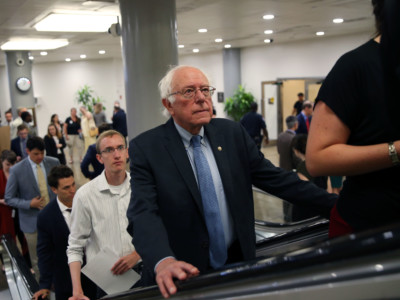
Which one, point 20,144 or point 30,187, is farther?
point 20,144

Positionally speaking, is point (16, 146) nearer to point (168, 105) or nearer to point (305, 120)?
point (305, 120)

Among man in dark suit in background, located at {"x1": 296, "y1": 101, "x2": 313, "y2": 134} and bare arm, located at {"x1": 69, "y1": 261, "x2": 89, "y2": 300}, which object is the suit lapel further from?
man in dark suit in background, located at {"x1": 296, "y1": 101, "x2": 313, "y2": 134}

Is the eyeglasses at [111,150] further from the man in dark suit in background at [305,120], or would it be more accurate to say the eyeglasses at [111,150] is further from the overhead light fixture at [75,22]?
the man in dark suit in background at [305,120]

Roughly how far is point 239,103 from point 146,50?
1224 cm

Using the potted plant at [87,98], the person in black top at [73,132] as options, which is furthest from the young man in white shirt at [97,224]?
the potted plant at [87,98]

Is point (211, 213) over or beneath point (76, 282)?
over

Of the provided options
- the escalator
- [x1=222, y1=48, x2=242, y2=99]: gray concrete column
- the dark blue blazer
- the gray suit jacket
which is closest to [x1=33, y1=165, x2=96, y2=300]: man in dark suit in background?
the gray suit jacket

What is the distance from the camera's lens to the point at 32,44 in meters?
13.3

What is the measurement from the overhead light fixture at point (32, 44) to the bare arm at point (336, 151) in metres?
12.2

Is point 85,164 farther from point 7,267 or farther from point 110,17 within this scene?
point 110,17

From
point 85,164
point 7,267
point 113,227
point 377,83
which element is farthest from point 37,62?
point 377,83

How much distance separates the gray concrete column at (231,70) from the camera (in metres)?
18.0

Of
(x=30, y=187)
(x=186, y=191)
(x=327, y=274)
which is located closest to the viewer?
(x=327, y=274)

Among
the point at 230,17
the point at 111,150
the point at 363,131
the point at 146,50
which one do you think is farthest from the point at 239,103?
the point at 363,131
